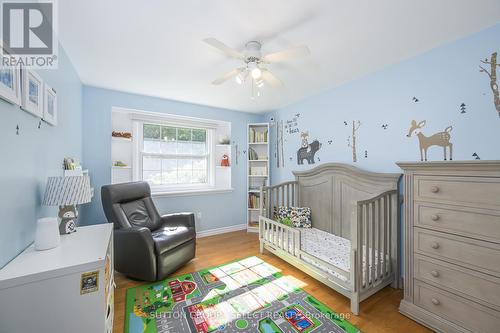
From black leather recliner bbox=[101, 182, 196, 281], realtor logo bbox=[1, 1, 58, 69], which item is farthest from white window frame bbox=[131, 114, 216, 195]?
realtor logo bbox=[1, 1, 58, 69]

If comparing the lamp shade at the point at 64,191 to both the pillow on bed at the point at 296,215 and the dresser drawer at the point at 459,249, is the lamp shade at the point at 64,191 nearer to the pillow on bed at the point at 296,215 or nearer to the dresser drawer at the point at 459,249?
the pillow on bed at the point at 296,215

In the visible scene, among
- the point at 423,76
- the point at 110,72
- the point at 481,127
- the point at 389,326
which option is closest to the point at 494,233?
the point at 481,127

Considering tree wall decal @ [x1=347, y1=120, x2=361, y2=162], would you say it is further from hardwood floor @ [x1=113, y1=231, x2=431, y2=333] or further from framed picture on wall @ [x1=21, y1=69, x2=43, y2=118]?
framed picture on wall @ [x1=21, y1=69, x2=43, y2=118]

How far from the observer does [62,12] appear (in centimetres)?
143

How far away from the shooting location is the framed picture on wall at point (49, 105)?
4.77 ft

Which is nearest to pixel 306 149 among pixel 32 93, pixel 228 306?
Answer: pixel 228 306

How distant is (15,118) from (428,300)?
3.01 m

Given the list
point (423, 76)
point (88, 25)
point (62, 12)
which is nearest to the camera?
point (62, 12)

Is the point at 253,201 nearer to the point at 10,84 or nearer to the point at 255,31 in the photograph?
the point at 255,31

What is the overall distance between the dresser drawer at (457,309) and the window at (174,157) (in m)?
3.19

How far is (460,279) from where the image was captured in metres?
1.43

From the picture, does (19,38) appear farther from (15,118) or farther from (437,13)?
(437,13)

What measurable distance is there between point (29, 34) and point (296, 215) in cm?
310

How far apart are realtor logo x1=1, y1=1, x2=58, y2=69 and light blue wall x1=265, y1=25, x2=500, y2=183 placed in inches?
115
